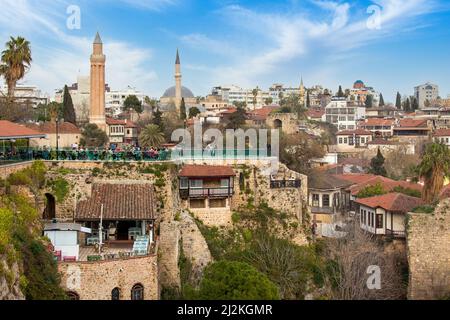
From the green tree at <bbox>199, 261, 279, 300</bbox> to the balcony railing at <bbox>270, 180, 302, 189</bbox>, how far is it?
14948mm

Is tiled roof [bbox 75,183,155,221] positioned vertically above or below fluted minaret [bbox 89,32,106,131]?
below

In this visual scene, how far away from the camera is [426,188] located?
3606 centimetres

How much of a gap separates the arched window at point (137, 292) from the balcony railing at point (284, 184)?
1289cm

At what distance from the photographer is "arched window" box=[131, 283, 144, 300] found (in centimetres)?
2380

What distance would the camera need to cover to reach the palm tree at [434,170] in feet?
116

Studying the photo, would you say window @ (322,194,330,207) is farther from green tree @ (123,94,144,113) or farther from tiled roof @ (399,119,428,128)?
tiled roof @ (399,119,428,128)

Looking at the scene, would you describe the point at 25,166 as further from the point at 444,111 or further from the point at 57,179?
the point at 444,111

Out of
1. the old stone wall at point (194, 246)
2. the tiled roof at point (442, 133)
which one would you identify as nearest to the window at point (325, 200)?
the old stone wall at point (194, 246)

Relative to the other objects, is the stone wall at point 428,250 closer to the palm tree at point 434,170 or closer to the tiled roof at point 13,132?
the palm tree at point 434,170

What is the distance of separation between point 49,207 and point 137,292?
927 centimetres

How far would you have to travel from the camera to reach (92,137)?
196 feet

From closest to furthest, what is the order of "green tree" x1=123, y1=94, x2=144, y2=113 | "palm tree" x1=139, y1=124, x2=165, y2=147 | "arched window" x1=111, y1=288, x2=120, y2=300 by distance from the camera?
"arched window" x1=111, y1=288, x2=120, y2=300 < "palm tree" x1=139, y1=124, x2=165, y2=147 < "green tree" x1=123, y1=94, x2=144, y2=113

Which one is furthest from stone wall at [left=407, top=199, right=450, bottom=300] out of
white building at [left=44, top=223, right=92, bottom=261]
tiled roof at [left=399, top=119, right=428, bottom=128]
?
tiled roof at [left=399, top=119, right=428, bottom=128]

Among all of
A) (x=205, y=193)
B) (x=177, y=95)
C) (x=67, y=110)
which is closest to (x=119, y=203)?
(x=205, y=193)
